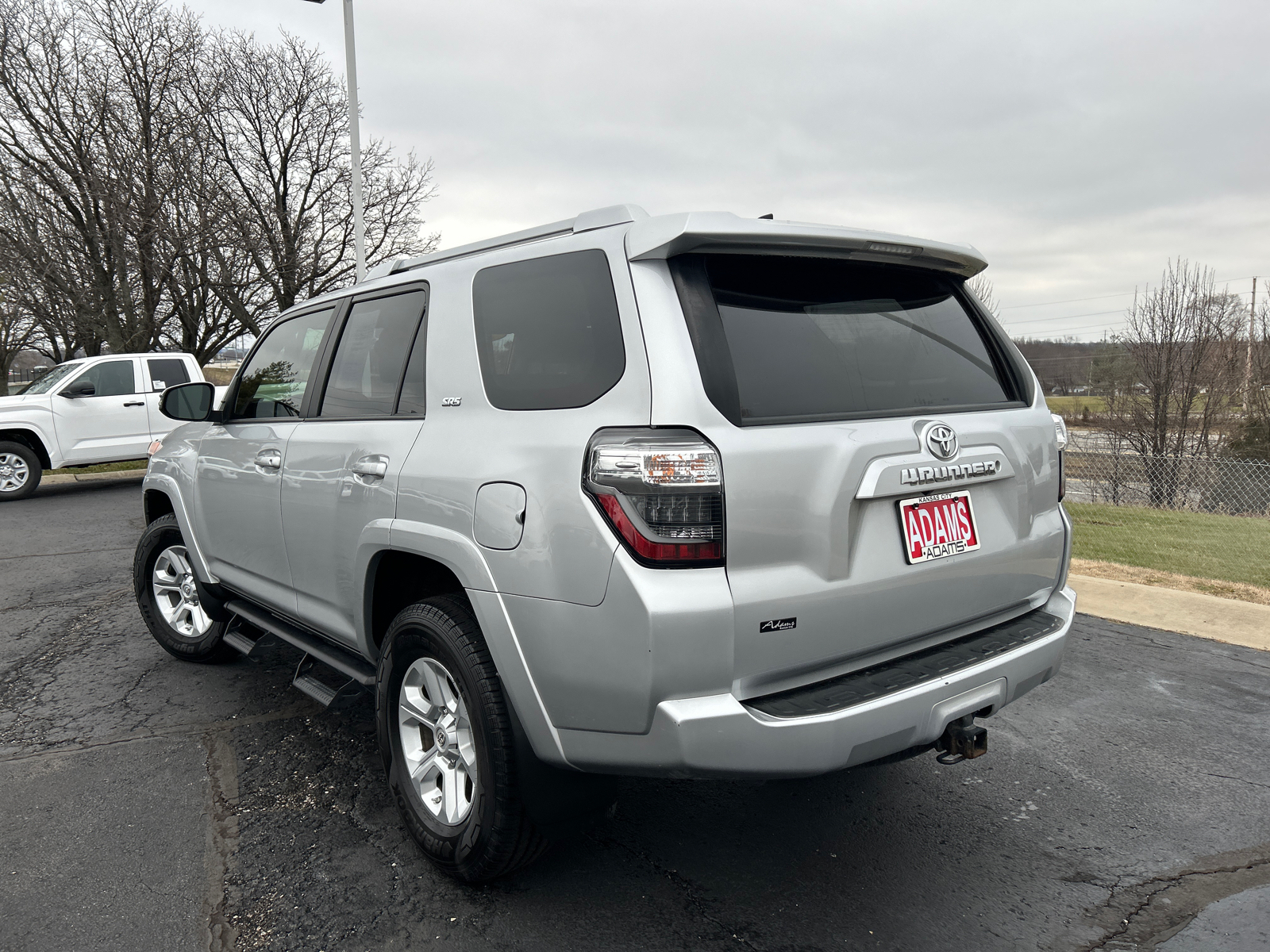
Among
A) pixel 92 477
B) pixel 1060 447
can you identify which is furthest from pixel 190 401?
pixel 92 477

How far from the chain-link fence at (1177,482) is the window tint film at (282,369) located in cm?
1362

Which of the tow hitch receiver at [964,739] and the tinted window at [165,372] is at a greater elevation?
the tinted window at [165,372]

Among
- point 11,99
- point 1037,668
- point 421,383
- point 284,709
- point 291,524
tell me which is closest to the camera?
point 1037,668

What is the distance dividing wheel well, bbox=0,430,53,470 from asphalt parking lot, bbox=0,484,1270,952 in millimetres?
10094

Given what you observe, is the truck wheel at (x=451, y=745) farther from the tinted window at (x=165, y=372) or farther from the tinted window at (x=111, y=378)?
the tinted window at (x=111, y=378)

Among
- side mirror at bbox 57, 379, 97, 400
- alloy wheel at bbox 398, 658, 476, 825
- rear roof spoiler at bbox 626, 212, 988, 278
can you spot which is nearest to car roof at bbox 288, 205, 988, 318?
rear roof spoiler at bbox 626, 212, 988, 278

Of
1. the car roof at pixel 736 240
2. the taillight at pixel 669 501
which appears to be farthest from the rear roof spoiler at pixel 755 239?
the taillight at pixel 669 501

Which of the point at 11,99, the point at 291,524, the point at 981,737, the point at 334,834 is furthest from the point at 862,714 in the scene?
the point at 11,99

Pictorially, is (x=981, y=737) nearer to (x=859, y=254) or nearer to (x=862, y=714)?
(x=862, y=714)

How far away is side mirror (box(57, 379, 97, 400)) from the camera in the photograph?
12.6m

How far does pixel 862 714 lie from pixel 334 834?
6.12 ft

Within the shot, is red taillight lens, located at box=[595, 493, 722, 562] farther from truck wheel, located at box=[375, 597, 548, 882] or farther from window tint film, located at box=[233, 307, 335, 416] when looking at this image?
window tint film, located at box=[233, 307, 335, 416]

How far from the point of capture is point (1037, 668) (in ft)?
8.48

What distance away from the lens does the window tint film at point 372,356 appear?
9.90 feet
